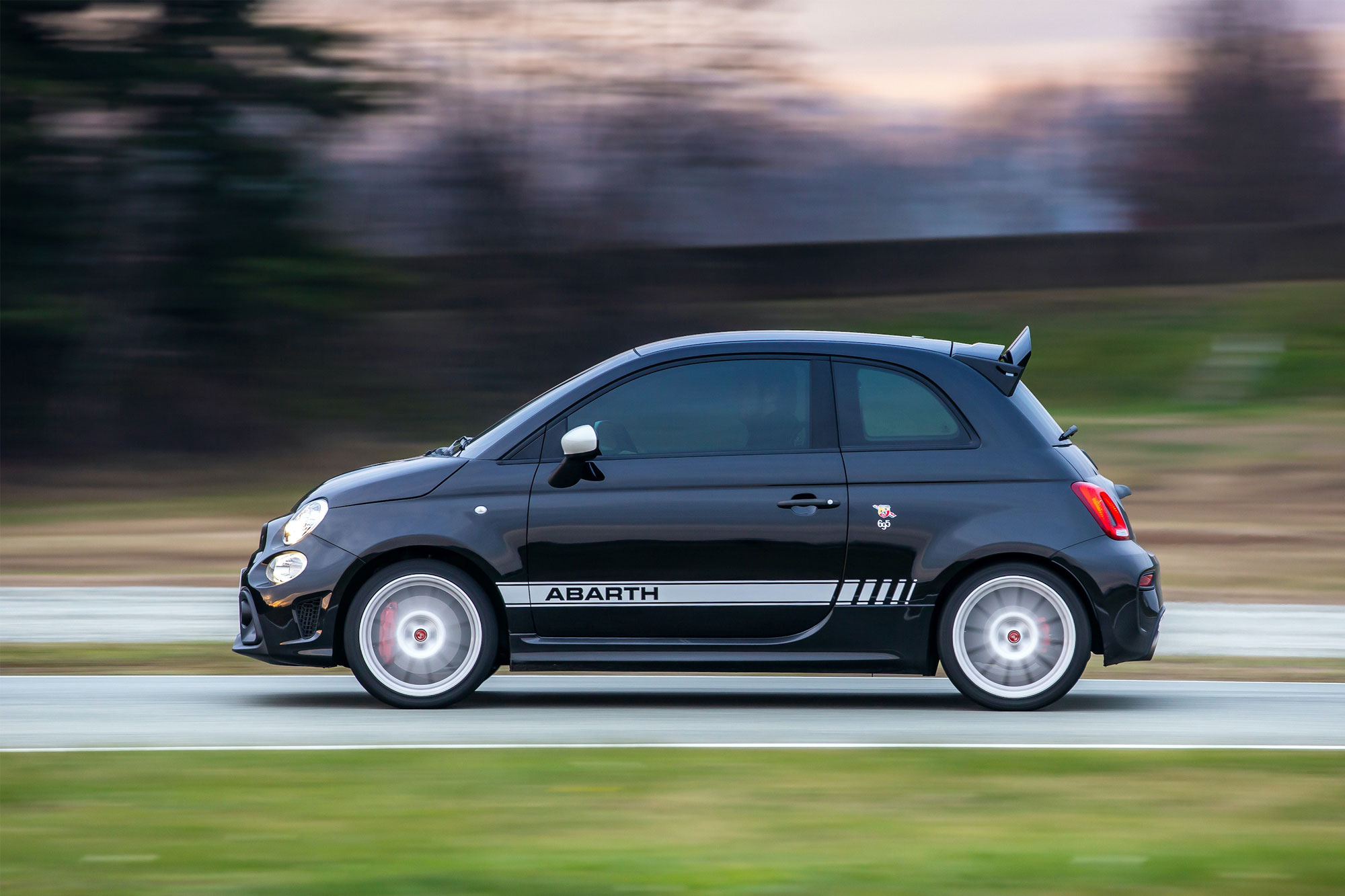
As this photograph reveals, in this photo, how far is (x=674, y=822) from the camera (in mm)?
→ 5723

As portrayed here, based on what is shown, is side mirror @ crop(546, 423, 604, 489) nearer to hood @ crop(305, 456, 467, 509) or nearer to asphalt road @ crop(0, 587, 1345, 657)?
hood @ crop(305, 456, 467, 509)

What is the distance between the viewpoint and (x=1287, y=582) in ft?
46.6

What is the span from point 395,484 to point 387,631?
2.18ft

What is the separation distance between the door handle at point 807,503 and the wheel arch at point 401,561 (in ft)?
4.34

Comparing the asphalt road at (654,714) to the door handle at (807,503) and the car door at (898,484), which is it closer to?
the car door at (898,484)

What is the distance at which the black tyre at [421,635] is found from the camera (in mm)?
7871

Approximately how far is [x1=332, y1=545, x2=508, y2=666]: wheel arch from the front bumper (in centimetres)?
2

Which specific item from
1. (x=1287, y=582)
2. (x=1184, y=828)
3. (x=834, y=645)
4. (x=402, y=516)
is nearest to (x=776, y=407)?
(x=834, y=645)

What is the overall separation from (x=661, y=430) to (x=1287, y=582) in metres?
8.07

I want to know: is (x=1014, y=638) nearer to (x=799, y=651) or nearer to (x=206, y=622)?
(x=799, y=651)

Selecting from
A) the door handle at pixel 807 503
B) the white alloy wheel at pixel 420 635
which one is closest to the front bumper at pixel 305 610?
the white alloy wheel at pixel 420 635

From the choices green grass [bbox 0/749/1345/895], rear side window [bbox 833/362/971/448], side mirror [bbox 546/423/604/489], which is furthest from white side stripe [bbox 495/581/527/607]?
rear side window [bbox 833/362/971/448]

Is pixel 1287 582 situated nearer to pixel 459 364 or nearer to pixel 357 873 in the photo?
pixel 357 873

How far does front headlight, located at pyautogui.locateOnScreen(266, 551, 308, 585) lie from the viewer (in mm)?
7902
